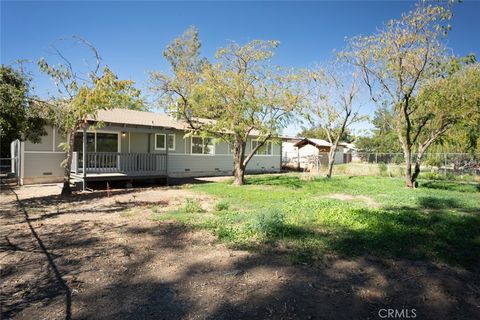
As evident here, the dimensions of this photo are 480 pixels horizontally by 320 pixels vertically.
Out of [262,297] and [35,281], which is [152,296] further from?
[35,281]

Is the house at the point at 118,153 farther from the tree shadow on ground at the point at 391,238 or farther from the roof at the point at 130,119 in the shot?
the tree shadow on ground at the point at 391,238

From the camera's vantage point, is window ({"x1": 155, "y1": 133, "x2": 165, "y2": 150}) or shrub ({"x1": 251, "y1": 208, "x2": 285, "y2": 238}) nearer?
shrub ({"x1": 251, "y1": 208, "x2": 285, "y2": 238})

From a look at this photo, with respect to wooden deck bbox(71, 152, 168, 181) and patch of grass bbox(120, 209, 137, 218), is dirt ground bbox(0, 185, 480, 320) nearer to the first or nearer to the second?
patch of grass bbox(120, 209, 137, 218)

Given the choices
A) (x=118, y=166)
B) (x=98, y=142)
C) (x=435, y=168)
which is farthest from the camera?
(x=435, y=168)

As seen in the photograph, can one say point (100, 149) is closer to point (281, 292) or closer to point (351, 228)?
point (351, 228)

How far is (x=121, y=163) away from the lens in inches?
604

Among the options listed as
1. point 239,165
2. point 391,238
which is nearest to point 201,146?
point 239,165

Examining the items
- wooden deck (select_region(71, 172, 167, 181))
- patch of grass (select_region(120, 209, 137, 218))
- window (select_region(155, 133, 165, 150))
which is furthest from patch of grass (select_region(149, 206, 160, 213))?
window (select_region(155, 133, 165, 150))

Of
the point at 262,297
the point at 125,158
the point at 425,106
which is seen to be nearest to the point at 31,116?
the point at 125,158

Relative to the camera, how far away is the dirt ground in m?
3.54

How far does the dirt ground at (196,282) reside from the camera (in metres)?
3.54

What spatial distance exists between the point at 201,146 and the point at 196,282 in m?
17.2

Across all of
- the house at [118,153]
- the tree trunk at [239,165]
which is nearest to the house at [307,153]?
the house at [118,153]

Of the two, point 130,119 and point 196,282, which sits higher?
point 130,119
